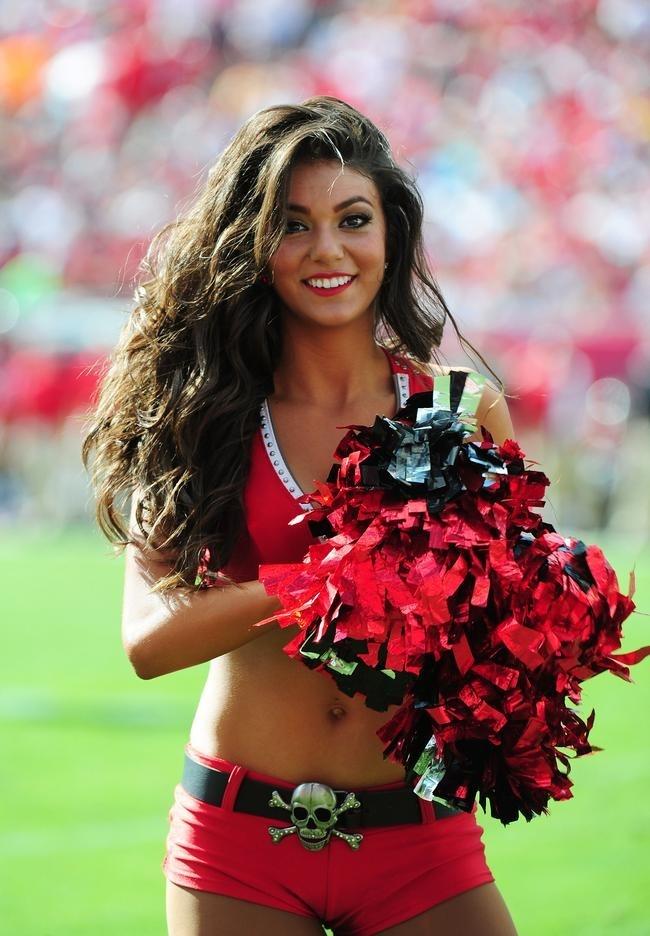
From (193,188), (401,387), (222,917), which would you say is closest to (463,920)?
(222,917)

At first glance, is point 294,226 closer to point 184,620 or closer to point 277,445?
point 277,445

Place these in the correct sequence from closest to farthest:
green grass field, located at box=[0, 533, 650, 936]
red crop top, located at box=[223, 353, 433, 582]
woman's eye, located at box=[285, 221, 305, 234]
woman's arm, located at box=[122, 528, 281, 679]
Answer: woman's arm, located at box=[122, 528, 281, 679]
red crop top, located at box=[223, 353, 433, 582]
woman's eye, located at box=[285, 221, 305, 234]
green grass field, located at box=[0, 533, 650, 936]

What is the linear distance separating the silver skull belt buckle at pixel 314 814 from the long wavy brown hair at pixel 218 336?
36 cm

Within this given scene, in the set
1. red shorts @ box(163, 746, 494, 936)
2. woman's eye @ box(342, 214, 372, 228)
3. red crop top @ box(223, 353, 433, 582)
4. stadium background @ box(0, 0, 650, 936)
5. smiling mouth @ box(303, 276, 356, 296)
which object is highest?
stadium background @ box(0, 0, 650, 936)

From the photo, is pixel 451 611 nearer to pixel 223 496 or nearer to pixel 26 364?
pixel 223 496

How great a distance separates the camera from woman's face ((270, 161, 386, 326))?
238 centimetres

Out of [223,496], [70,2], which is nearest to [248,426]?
[223,496]

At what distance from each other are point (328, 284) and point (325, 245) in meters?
0.07

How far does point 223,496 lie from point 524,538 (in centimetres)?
52

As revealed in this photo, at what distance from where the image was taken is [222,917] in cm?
219

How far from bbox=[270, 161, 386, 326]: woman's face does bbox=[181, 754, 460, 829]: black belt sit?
732 millimetres

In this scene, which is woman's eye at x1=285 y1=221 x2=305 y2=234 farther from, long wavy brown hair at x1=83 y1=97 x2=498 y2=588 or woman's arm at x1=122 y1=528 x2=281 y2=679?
woman's arm at x1=122 y1=528 x2=281 y2=679

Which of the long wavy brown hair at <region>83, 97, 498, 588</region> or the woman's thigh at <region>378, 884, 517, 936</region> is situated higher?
the long wavy brown hair at <region>83, 97, 498, 588</region>

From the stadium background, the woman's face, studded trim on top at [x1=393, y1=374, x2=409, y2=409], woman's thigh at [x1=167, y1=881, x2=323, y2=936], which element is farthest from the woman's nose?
the stadium background
